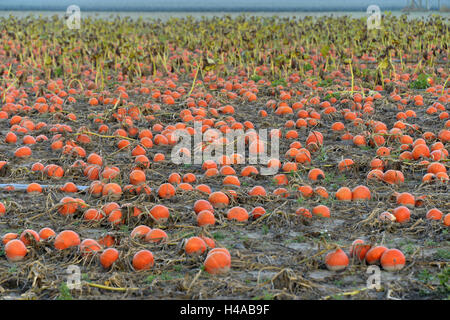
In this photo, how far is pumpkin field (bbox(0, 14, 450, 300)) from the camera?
346 centimetres

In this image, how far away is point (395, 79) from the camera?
9.57m

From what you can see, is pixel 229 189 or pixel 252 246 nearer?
pixel 252 246

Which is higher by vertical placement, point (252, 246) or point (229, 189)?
point (229, 189)

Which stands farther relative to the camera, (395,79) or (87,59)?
(87,59)

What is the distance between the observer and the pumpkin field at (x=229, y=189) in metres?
3.46

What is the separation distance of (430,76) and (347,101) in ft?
7.38

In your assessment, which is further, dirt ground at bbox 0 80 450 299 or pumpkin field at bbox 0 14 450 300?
pumpkin field at bbox 0 14 450 300

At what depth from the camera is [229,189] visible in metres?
4.95

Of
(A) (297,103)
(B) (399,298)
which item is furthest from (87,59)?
(B) (399,298)

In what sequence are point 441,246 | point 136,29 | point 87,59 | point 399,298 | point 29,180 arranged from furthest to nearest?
point 136,29 < point 87,59 < point 29,180 < point 441,246 < point 399,298

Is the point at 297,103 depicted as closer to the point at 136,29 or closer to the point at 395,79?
the point at 395,79

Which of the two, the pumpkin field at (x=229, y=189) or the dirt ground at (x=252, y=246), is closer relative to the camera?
the dirt ground at (x=252, y=246)

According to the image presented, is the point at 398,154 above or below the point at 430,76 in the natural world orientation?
below

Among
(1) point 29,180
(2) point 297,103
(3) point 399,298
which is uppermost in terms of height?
(2) point 297,103
